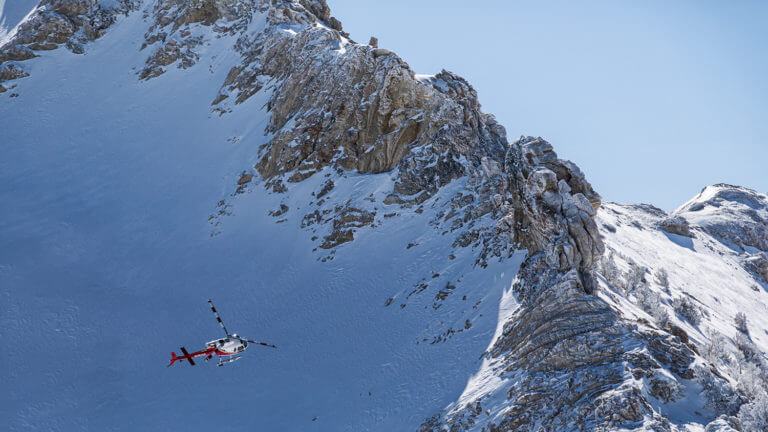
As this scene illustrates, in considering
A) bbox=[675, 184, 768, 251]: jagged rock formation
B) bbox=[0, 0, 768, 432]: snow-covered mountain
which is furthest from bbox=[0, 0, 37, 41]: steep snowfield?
bbox=[675, 184, 768, 251]: jagged rock formation

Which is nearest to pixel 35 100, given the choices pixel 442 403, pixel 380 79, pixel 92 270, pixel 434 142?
pixel 92 270

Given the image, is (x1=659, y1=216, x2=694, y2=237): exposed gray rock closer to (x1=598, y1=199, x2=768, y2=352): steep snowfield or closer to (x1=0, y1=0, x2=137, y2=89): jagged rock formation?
(x1=598, y1=199, x2=768, y2=352): steep snowfield

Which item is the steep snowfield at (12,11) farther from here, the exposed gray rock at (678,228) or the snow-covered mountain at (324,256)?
the exposed gray rock at (678,228)

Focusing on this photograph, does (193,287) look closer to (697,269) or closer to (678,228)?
(697,269)

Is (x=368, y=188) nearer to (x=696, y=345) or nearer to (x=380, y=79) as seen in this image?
(x=380, y=79)

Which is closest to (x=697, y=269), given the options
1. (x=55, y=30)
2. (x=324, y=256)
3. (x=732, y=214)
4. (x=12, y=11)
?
(x=732, y=214)

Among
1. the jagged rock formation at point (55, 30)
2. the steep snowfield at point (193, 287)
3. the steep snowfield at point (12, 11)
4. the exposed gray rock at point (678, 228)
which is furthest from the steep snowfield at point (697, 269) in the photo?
the steep snowfield at point (12, 11)
